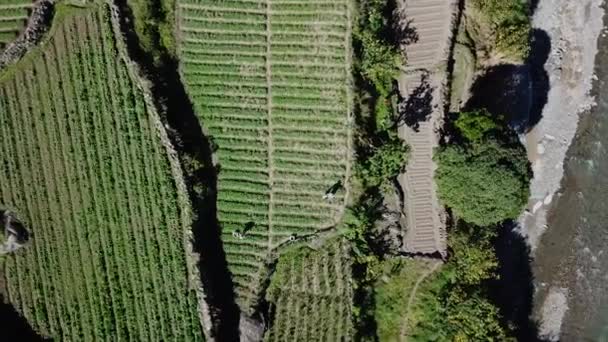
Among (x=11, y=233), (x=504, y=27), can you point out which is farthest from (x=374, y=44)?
(x=11, y=233)

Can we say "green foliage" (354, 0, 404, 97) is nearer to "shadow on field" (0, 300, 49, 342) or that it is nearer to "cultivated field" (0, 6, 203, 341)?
"cultivated field" (0, 6, 203, 341)

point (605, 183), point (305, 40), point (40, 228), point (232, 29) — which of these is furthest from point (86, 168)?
point (605, 183)

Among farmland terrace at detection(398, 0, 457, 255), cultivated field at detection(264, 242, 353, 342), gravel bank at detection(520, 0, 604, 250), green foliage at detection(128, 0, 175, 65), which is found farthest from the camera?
gravel bank at detection(520, 0, 604, 250)

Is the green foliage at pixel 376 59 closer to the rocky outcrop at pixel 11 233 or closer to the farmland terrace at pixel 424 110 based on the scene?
the farmland terrace at pixel 424 110

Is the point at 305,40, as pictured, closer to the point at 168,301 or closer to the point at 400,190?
the point at 400,190

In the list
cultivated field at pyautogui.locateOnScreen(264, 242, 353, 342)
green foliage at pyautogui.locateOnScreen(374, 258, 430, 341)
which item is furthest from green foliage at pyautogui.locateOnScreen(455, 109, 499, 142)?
cultivated field at pyautogui.locateOnScreen(264, 242, 353, 342)

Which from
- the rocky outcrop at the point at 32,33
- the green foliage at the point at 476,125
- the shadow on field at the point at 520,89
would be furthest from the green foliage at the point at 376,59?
the rocky outcrop at the point at 32,33
